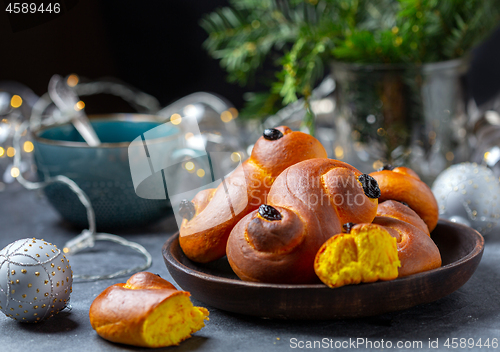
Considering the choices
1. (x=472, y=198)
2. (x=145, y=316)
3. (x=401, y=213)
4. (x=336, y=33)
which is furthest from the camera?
(x=336, y=33)

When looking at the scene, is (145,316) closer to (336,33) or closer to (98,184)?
(98,184)

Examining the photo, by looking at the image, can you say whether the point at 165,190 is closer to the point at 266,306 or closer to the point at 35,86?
the point at 266,306

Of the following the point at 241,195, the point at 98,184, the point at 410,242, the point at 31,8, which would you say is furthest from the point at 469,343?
the point at 31,8

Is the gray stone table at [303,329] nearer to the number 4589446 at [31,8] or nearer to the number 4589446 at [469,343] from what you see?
the number 4589446 at [469,343]

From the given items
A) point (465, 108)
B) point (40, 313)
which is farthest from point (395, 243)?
point (465, 108)

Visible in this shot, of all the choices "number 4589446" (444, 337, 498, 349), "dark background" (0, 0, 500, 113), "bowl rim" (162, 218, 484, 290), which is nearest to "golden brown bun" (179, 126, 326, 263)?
"bowl rim" (162, 218, 484, 290)

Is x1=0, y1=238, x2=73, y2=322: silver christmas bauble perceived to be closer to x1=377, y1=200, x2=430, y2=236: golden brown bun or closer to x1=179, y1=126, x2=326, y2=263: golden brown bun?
x1=179, y1=126, x2=326, y2=263: golden brown bun

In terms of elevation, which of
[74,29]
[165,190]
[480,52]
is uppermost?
[74,29]
